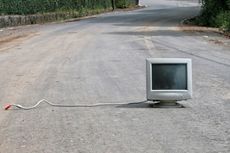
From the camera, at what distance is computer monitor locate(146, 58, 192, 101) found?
10109 mm

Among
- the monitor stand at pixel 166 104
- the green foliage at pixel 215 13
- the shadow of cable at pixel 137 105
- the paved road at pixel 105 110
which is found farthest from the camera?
the green foliage at pixel 215 13

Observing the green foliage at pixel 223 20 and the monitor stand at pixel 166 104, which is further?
the green foliage at pixel 223 20

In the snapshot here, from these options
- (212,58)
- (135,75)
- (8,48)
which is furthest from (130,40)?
(135,75)

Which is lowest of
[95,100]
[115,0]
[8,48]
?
[115,0]

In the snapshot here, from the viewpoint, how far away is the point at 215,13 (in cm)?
4075

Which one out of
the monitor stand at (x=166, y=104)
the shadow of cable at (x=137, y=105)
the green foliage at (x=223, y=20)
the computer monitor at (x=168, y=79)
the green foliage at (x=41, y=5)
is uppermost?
the computer monitor at (x=168, y=79)

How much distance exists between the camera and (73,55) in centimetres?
2039

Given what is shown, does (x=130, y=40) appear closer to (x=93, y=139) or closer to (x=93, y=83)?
(x=93, y=83)

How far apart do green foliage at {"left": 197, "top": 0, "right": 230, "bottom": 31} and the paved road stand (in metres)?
17.6

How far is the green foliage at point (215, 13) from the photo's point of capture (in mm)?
38406

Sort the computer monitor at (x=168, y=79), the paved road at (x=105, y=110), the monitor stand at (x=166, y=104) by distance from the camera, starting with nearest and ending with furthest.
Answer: the paved road at (x=105, y=110) < the computer monitor at (x=168, y=79) < the monitor stand at (x=166, y=104)

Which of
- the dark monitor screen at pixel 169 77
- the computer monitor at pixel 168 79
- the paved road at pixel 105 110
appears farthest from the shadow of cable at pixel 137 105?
the dark monitor screen at pixel 169 77

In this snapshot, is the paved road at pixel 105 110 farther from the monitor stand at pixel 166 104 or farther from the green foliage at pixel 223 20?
the green foliage at pixel 223 20

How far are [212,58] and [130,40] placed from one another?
8.16m
